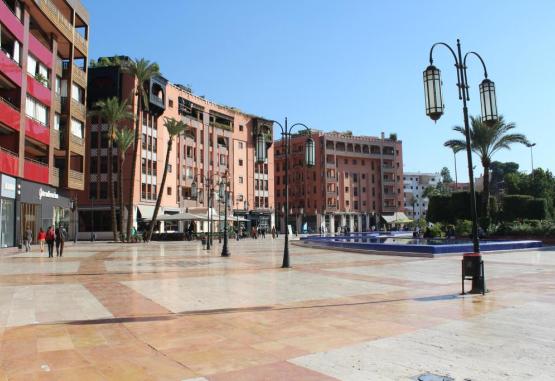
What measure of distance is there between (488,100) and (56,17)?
3708cm

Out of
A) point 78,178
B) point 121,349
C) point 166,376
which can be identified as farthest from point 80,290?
point 78,178

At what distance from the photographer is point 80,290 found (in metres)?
12.3

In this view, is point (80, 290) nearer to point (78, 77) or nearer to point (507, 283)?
point (507, 283)

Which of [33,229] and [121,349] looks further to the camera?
[33,229]

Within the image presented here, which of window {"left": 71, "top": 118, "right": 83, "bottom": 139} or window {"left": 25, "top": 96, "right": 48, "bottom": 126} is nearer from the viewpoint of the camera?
window {"left": 25, "top": 96, "right": 48, "bottom": 126}

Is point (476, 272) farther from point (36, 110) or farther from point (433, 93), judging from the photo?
point (36, 110)

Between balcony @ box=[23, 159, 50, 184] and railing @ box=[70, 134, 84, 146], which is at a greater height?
railing @ box=[70, 134, 84, 146]

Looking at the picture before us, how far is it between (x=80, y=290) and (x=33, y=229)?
28.6 meters

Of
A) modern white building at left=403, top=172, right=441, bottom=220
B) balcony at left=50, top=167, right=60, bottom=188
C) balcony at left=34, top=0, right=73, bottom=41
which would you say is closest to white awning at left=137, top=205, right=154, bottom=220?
balcony at left=50, top=167, right=60, bottom=188

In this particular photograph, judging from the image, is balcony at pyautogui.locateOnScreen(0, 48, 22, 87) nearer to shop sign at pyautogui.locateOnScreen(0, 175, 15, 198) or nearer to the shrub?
shop sign at pyautogui.locateOnScreen(0, 175, 15, 198)

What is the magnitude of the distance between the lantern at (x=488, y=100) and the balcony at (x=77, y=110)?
37811 mm

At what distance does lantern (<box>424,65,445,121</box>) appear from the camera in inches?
424

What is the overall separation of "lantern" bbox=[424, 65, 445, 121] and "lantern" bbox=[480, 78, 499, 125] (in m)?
1.82

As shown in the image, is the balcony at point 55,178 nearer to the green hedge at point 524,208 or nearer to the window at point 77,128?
the window at point 77,128
